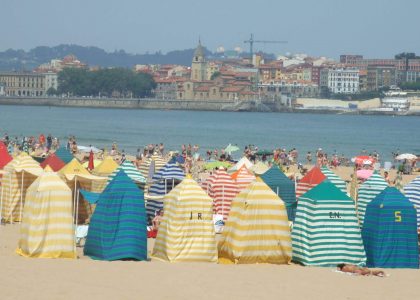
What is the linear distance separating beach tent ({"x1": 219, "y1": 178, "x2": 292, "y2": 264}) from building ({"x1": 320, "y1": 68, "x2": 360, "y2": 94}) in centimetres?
16408

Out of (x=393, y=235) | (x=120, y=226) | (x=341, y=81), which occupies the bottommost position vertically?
(x=393, y=235)

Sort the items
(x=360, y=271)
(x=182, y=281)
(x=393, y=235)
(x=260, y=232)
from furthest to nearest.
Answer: (x=393, y=235)
(x=260, y=232)
(x=360, y=271)
(x=182, y=281)

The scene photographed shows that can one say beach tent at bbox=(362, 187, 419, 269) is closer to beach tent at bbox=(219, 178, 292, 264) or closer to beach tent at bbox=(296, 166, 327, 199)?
beach tent at bbox=(219, 178, 292, 264)

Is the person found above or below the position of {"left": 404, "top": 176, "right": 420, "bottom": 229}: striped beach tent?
below

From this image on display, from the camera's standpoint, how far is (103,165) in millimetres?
20406

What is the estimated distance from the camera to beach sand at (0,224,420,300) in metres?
12.0

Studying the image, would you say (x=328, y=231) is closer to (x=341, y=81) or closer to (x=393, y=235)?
(x=393, y=235)

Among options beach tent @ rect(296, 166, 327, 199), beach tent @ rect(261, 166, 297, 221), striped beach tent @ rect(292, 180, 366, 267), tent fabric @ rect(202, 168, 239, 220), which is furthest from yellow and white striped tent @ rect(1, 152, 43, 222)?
striped beach tent @ rect(292, 180, 366, 267)

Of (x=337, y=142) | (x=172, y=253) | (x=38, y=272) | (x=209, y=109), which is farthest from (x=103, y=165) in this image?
(x=209, y=109)

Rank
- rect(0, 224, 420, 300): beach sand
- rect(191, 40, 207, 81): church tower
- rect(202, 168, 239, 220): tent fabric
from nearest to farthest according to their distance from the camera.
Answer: rect(0, 224, 420, 300): beach sand, rect(202, 168, 239, 220): tent fabric, rect(191, 40, 207, 81): church tower

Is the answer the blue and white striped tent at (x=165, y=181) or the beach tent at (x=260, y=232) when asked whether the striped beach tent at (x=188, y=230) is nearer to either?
the beach tent at (x=260, y=232)

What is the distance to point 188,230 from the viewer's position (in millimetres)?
14242

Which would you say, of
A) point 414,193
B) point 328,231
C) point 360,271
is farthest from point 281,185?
point 360,271

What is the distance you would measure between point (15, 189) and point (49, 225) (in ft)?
12.3
